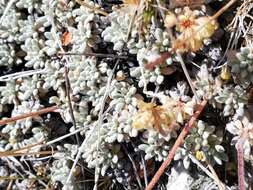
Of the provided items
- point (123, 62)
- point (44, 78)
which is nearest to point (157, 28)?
point (123, 62)

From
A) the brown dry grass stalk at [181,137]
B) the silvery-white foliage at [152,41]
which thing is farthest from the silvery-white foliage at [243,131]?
the silvery-white foliage at [152,41]

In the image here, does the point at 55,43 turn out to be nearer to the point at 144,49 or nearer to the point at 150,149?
the point at 144,49

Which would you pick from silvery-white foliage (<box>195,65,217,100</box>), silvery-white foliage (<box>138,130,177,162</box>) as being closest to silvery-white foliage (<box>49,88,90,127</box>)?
silvery-white foliage (<box>138,130,177,162</box>)

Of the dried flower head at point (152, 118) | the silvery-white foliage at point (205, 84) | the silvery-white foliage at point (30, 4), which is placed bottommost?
the dried flower head at point (152, 118)

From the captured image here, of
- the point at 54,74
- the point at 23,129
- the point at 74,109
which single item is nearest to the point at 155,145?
the point at 74,109

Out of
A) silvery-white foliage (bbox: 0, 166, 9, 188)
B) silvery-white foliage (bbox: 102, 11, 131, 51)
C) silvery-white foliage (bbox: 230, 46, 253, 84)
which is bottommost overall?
silvery-white foliage (bbox: 0, 166, 9, 188)

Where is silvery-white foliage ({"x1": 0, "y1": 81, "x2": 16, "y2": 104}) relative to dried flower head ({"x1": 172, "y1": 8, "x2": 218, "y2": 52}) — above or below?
below

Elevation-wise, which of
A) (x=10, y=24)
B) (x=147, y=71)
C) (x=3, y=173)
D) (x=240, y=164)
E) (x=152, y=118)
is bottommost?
(x=3, y=173)

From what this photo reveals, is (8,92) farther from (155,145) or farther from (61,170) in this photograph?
(155,145)

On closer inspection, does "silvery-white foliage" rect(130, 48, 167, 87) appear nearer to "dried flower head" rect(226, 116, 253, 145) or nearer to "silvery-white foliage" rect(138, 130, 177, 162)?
"silvery-white foliage" rect(138, 130, 177, 162)

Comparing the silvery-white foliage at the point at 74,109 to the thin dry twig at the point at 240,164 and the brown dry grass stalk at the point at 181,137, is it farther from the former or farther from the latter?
the thin dry twig at the point at 240,164

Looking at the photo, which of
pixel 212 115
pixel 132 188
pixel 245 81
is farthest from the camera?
pixel 132 188
